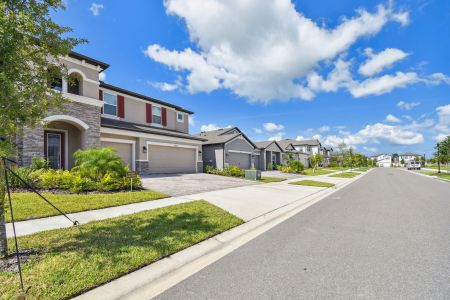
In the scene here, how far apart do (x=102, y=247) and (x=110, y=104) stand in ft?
54.2

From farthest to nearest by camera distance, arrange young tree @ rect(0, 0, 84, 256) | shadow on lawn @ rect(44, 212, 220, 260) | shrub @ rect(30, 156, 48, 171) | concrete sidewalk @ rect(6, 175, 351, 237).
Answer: shrub @ rect(30, 156, 48, 171)
concrete sidewalk @ rect(6, 175, 351, 237)
shadow on lawn @ rect(44, 212, 220, 260)
young tree @ rect(0, 0, 84, 256)

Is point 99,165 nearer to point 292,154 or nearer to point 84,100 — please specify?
point 84,100

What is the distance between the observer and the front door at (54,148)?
540 inches

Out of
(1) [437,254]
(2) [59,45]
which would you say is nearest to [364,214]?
(1) [437,254]

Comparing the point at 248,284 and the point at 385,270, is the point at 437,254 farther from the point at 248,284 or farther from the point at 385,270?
the point at 248,284

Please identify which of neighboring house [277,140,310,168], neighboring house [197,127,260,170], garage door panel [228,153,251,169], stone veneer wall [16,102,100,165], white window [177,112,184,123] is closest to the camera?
stone veneer wall [16,102,100,165]

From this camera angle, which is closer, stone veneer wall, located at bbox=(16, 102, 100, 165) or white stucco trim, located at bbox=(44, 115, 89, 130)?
stone veneer wall, located at bbox=(16, 102, 100, 165)

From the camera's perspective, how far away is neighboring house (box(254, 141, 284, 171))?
1370 inches

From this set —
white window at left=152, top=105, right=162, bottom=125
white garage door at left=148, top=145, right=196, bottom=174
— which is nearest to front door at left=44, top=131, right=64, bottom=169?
white garage door at left=148, top=145, right=196, bottom=174

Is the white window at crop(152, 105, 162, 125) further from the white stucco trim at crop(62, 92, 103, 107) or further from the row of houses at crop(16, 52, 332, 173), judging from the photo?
the white stucco trim at crop(62, 92, 103, 107)

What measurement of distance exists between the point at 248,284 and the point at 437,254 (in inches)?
149

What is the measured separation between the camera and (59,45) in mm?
4473

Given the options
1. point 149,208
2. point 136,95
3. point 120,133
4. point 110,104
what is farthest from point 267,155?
point 149,208

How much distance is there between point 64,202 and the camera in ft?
25.4
